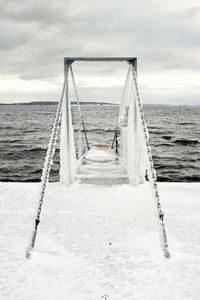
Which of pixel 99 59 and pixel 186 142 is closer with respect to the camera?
pixel 99 59

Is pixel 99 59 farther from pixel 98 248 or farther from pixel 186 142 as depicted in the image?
pixel 186 142

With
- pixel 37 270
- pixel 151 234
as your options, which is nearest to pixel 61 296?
pixel 37 270

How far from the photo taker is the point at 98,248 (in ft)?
15.4

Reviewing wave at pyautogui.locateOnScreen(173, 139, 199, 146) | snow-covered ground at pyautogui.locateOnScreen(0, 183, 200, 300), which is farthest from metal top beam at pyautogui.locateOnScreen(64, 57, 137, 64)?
wave at pyautogui.locateOnScreen(173, 139, 199, 146)

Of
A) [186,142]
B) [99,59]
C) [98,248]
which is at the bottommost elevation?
[186,142]

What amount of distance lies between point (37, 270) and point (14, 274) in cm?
32

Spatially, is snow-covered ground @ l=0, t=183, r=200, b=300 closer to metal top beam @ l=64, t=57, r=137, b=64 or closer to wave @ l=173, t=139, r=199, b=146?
metal top beam @ l=64, t=57, r=137, b=64

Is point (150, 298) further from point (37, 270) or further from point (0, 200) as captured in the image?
point (0, 200)

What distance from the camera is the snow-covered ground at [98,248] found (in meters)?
3.62

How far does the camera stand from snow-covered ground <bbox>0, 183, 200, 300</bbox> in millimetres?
3621

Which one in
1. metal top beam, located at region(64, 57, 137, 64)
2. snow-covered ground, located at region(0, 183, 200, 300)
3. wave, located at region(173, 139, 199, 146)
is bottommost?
wave, located at region(173, 139, 199, 146)

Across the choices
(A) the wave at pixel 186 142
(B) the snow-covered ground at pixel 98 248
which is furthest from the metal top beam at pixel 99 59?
(A) the wave at pixel 186 142

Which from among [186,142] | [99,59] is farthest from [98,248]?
[186,142]

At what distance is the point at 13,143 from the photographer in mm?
35375
